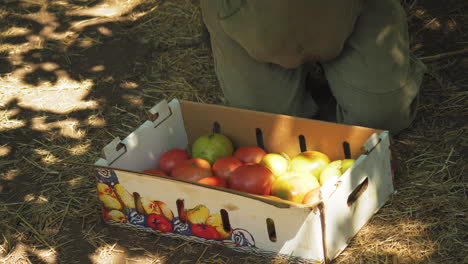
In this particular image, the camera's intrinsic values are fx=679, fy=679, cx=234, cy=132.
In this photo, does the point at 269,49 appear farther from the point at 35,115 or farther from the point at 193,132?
the point at 35,115

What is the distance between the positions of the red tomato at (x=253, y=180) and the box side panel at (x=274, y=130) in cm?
29

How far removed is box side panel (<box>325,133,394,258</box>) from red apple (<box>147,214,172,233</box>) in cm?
61

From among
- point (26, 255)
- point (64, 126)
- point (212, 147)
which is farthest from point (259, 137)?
point (64, 126)

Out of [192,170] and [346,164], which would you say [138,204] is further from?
[346,164]

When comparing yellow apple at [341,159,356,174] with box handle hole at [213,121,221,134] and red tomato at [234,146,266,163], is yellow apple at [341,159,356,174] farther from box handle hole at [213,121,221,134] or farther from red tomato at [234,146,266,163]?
box handle hole at [213,121,221,134]

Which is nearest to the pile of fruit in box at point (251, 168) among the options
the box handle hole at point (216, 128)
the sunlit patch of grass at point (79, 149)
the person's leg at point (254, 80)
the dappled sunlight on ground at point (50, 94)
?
the box handle hole at point (216, 128)

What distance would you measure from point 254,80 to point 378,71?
528mm

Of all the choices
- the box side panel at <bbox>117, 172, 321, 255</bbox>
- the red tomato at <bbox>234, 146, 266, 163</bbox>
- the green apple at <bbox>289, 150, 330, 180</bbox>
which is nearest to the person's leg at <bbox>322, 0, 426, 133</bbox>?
the green apple at <bbox>289, 150, 330, 180</bbox>

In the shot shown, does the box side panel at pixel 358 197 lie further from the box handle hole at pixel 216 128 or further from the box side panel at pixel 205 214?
the box handle hole at pixel 216 128

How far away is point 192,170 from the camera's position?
8.55 feet

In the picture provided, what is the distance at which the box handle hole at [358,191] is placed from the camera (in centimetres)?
234

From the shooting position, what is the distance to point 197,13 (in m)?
4.36

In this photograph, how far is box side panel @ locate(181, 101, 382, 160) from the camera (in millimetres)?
2596

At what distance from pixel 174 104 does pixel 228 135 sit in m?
0.27
